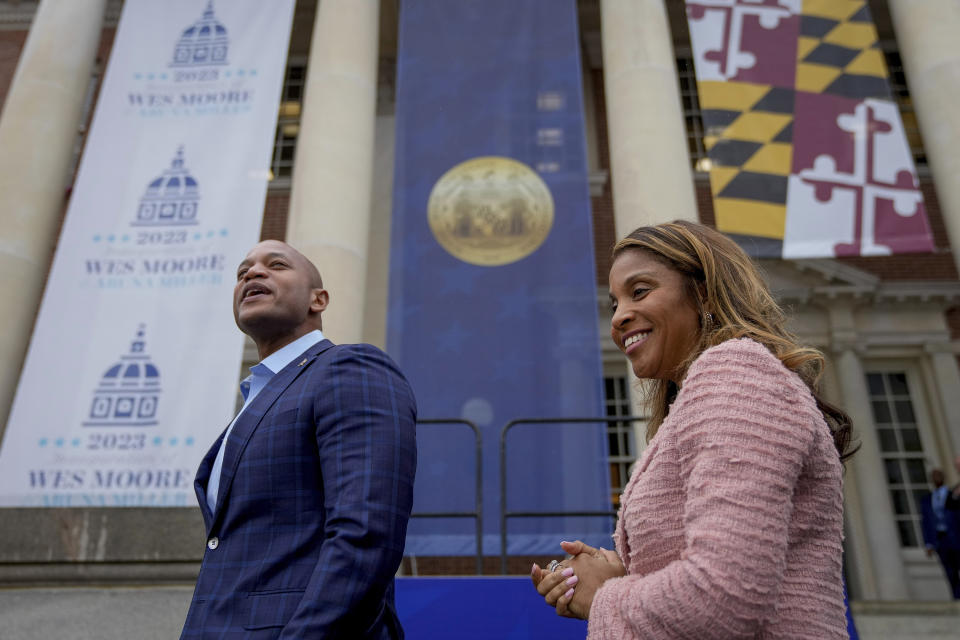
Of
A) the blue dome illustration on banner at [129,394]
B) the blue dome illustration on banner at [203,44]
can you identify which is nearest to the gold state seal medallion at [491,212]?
the blue dome illustration on banner at [129,394]

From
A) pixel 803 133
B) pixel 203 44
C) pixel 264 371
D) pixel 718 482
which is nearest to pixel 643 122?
pixel 803 133

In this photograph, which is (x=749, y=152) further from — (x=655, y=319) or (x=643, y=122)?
(x=655, y=319)

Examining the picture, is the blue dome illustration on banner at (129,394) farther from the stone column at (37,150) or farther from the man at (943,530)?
the man at (943,530)

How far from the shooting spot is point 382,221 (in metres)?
11.1

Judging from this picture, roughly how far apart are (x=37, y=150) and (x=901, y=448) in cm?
1221

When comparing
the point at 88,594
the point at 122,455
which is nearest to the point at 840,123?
the point at 122,455

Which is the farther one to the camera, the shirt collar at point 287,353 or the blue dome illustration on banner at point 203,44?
the blue dome illustration on banner at point 203,44

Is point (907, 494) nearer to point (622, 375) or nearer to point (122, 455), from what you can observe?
point (622, 375)

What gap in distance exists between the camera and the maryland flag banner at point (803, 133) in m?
7.12

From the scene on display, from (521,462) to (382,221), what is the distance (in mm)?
5923

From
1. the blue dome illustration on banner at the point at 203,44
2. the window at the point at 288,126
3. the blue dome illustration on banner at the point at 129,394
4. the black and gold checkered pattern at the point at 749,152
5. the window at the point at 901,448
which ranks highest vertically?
the window at the point at 288,126

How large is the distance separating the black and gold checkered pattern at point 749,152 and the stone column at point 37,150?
6.95m

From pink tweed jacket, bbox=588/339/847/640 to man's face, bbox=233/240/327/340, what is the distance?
3.97 ft

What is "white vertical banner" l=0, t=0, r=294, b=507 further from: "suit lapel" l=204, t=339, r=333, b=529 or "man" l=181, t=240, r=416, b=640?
"man" l=181, t=240, r=416, b=640
